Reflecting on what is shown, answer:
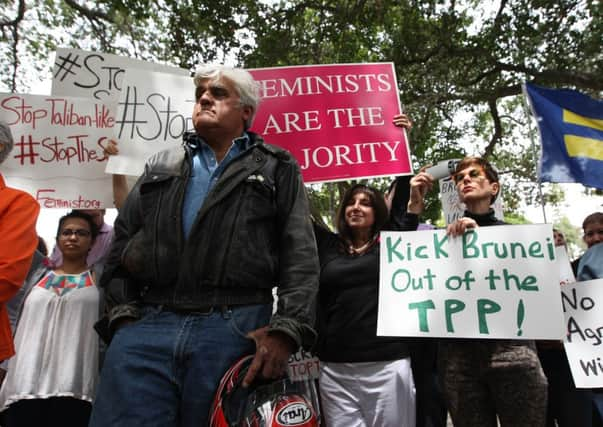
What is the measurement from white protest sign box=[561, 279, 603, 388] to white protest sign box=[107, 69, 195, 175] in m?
2.42

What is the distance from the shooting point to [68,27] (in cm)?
884

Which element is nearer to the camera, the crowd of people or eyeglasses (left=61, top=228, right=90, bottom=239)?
the crowd of people

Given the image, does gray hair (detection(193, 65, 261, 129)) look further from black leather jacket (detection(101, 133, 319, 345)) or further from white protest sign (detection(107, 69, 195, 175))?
white protest sign (detection(107, 69, 195, 175))

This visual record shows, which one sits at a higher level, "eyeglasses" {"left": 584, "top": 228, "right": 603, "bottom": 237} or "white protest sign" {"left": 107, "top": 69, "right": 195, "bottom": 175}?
"white protest sign" {"left": 107, "top": 69, "right": 195, "bottom": 175}

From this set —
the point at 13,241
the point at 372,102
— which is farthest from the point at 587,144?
the point at 13,241

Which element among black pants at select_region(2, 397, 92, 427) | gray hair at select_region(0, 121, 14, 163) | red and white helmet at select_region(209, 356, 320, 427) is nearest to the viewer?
red and white helmet at select_region(209, 356, 320, 427)

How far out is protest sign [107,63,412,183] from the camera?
10.0ft

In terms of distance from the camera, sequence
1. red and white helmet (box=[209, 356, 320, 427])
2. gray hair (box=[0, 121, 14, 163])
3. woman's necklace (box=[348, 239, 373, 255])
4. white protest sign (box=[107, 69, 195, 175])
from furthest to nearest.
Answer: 1. white protest sign (box=[107, 69, 195, 175])
2. woman's necklace (box=[348, 239, 373, 255])
3. gray hair (box=[0, 121, 14, 163])
4. red and white helmet (box=[209, 356, 320, 427])

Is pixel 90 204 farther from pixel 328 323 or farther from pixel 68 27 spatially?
pixel 68 27

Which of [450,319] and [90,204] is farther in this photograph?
[90,204]

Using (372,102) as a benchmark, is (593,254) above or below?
below

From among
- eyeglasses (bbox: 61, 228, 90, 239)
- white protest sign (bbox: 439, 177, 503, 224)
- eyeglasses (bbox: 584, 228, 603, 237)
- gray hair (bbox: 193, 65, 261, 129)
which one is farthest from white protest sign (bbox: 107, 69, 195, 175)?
eyeglasses (bbox: 584, 228, 603, 237)

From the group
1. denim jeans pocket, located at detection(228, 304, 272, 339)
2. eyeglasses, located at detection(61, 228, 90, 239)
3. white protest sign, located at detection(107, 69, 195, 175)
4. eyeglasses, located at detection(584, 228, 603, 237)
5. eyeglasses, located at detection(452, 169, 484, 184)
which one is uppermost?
white protest sign, located at detection(107, 69, 195, 175)

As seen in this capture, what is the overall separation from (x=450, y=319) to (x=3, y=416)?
7.90 feet
